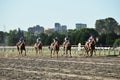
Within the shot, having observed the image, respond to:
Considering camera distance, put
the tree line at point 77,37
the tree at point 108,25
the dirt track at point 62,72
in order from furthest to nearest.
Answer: the tree at point 108,25 < the tree line at point 77,37 < the dirt track at point 62,72

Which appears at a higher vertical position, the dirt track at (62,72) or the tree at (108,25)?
the tree at (108,25)

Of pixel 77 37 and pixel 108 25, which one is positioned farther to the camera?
pixel 108 25

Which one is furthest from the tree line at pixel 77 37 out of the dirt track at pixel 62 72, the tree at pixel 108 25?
the tree at pixel 108 25

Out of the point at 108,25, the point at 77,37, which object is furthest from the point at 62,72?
the point at 108,25

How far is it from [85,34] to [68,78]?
58.1 m

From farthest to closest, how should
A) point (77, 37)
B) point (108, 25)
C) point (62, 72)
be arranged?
point (108, 25)
point (77, 37)
point (62, 72)

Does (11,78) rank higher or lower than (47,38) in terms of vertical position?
lower

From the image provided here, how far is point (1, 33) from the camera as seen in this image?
150m

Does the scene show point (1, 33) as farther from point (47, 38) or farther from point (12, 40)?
point (47, 38)

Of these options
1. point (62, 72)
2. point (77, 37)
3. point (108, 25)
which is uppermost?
point (108, 25)

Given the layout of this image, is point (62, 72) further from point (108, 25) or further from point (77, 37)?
point (108, 25)

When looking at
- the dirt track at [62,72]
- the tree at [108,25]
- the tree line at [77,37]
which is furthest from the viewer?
the tree at [108,25]

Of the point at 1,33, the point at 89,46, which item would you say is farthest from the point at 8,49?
the point at 1,33

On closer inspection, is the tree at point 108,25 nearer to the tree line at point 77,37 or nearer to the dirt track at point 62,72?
the tree line at point 77,37
